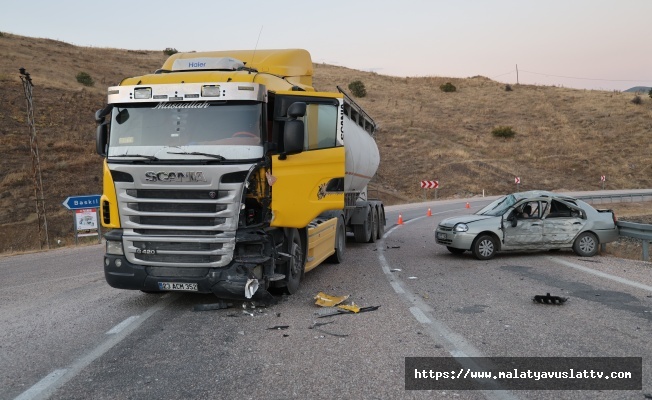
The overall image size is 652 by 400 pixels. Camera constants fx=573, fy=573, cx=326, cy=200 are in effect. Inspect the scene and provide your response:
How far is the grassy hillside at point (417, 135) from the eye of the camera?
32312mm

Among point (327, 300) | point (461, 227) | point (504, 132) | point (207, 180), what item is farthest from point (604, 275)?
point (504, 132)

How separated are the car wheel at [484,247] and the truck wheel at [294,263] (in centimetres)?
509

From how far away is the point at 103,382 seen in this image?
4.97 metres

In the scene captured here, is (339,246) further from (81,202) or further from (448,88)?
(448,88)

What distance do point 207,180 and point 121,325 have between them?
208 centimetres

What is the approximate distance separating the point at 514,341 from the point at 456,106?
6822 centimetres

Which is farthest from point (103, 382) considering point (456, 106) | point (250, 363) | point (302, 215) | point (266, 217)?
point (456, 106)

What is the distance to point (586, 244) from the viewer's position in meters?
13.0

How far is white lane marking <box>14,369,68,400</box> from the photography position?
4629 mm

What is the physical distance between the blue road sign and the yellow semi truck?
37.8 feet

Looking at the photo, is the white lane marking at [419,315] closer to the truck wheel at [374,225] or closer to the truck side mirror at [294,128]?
the truck side mirror at [294,128]

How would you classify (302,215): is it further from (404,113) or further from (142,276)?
(404,113)

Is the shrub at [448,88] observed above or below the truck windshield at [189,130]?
above

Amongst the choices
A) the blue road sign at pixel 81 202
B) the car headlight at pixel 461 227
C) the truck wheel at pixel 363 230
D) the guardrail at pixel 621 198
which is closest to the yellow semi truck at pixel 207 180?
the car headlight at pixel 461 227
